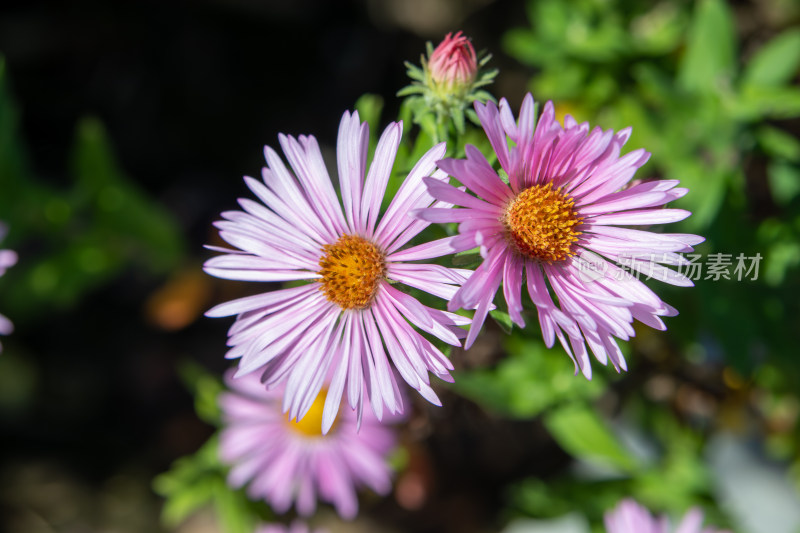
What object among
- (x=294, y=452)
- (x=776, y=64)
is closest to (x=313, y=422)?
(x=294, y=452)

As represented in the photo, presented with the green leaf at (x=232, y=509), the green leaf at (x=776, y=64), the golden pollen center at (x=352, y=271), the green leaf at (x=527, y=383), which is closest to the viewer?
the golden pollen center at (x=352, y=271)

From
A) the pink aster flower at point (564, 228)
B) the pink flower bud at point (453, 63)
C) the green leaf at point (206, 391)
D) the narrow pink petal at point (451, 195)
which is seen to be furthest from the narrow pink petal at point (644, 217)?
the green leaf at point (206, 391)

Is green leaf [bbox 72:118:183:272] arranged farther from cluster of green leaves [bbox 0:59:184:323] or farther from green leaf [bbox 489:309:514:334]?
green leaf [bbox 489:309:514:334]

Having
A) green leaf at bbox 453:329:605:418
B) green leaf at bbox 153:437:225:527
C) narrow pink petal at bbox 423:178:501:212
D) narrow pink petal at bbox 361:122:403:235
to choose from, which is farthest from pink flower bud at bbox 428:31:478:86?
green leaf at bbox 153:437:225:527

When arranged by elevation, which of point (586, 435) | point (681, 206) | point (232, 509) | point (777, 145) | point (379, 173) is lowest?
point (232, 509)

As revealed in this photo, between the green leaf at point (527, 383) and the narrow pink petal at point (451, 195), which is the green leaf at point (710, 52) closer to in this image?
the green leaf at point (527, 383)

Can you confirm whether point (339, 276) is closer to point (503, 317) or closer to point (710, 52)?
point (503, 317)

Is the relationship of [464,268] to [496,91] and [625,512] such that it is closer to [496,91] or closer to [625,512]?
[625,512]
